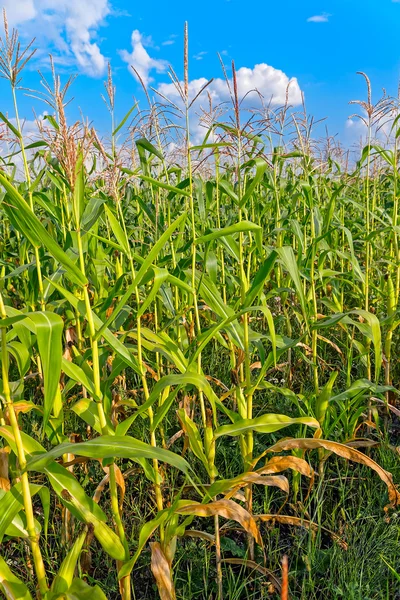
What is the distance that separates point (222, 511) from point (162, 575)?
30 centimetres

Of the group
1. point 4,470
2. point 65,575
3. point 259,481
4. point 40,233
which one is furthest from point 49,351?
point 259,481

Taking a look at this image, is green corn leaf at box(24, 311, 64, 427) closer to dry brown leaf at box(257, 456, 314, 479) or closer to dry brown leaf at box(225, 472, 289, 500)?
dry brown leaf at box(225, 472, 289, 500)

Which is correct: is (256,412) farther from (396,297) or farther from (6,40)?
(6,40)

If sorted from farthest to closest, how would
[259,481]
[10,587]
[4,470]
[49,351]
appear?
[4,470], [259,481], [10,587], [49,351]

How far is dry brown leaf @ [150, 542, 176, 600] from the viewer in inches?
64.5

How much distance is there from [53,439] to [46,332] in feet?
2.72

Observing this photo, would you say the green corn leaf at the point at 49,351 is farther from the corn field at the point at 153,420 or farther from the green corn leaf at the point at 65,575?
the green corn leaf at the point at 65,575

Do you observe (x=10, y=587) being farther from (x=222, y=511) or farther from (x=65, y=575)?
(x=222, y=511)

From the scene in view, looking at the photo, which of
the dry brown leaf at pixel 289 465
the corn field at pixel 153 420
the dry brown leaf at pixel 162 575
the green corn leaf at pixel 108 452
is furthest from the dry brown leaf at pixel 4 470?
the dry brown leaf at pixel 289 465

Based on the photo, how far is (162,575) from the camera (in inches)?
65.0

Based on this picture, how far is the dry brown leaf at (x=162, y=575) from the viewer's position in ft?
5.38

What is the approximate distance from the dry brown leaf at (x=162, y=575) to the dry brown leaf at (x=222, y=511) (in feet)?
0.58

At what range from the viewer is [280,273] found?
4.12 metres

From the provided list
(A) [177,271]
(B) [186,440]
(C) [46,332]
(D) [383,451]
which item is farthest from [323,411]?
(C) [46,332]
